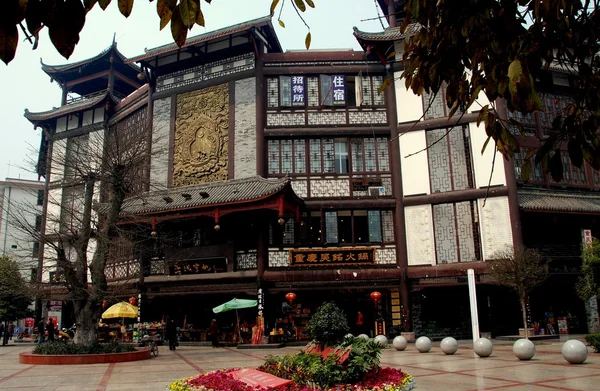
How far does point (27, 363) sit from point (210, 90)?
14.4 metres

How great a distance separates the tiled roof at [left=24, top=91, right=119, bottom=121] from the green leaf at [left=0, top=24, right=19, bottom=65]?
94.6ft

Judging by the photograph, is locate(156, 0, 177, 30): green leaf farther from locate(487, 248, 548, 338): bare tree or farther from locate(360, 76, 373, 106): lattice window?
locate(360, 76, 373, 106): lattice window

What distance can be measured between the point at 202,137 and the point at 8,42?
23.3 meters

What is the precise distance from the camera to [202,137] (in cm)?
2509

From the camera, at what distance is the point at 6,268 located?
27.9 metres

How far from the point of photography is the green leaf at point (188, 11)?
2639 millimetres

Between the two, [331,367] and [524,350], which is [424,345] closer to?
[524,350]

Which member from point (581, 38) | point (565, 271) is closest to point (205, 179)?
point (565, 271)

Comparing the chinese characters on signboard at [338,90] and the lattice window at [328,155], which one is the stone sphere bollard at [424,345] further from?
the chinese characters on signboard at [338,90]

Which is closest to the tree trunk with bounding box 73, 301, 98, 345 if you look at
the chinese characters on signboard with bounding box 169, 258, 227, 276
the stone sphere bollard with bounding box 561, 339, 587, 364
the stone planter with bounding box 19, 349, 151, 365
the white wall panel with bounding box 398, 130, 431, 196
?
the stone planter with bounding box 19, 349, 151, 365

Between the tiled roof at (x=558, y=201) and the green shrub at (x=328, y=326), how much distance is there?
14.6 meters

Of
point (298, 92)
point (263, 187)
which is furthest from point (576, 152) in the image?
point (298, 92)

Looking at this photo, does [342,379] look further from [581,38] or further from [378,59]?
[378,59]

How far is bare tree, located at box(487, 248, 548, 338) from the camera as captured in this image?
18969 millimetres
